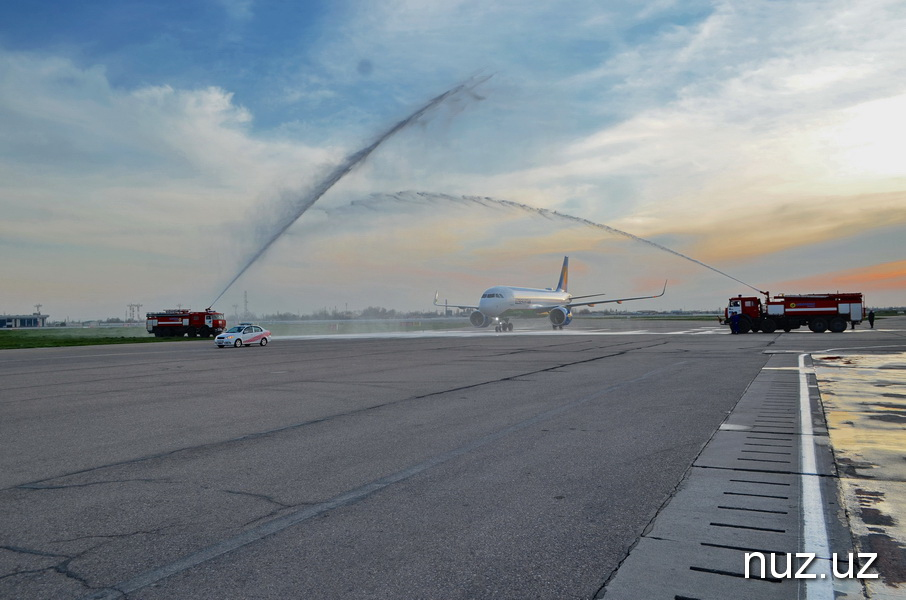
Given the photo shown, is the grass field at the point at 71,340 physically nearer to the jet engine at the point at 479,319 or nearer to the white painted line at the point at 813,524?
the jet engine at the point at 479,319

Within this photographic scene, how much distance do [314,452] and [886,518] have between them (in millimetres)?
6379

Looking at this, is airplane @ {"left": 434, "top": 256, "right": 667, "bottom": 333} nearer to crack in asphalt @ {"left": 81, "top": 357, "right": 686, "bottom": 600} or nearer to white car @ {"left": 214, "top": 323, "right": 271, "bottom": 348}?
white car @ {"left": 214, "top": 323, "right": 271, "bottom": 348}

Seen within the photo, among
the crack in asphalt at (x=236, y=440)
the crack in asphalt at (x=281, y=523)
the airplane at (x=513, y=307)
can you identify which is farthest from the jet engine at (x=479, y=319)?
the crack in asphalt at (x=281, y=523)

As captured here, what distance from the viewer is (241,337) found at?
3872 centimetres

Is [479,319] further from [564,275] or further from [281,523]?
[281,523]

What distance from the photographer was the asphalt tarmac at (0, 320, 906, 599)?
4.26 metres

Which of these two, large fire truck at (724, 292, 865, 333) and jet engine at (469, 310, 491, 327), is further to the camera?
jet engine at (469, 310, 491, 327)

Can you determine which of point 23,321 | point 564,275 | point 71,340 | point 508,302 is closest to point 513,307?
point 508,302

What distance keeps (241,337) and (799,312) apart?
39.3 m

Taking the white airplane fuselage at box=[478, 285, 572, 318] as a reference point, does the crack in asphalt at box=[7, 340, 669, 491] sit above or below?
below

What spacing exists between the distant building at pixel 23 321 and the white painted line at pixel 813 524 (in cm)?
19587

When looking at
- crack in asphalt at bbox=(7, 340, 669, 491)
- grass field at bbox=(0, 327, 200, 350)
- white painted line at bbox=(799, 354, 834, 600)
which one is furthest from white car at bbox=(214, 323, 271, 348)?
white painted line at bbox=(799, 354, 834, 600)

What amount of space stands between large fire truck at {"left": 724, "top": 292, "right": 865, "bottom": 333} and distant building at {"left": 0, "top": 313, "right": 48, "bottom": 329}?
18175 cm

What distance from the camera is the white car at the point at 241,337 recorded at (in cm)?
3753
